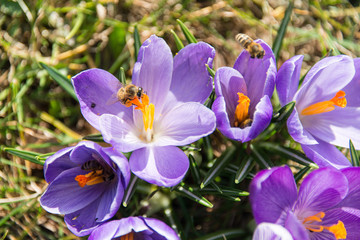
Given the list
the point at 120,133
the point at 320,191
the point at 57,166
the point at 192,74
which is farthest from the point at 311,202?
the point at 57,166

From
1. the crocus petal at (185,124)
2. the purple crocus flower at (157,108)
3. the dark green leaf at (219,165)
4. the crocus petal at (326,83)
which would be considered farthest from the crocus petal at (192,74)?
the crocus petal at (326,83)

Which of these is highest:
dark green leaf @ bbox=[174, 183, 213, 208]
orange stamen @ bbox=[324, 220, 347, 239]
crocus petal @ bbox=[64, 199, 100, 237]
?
crocus petal @ bbox=[64, 199, 100, 237]

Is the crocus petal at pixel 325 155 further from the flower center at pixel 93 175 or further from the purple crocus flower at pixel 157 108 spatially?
the flower center at pixel 93 175

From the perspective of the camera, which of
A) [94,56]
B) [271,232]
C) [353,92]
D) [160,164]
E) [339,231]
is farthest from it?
[94,56]

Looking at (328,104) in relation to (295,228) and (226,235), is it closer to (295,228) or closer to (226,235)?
(295,228)

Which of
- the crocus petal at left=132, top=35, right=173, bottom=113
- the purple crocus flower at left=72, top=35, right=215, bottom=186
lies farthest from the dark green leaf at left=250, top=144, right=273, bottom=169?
the crocus petal at left=132, top=35, right=173, bottom=113

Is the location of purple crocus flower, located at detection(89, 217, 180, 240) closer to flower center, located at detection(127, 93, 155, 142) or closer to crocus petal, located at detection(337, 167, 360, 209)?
flower center, located at detection(127, 93, 155, 142)

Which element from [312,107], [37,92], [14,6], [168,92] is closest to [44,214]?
[37,92]
